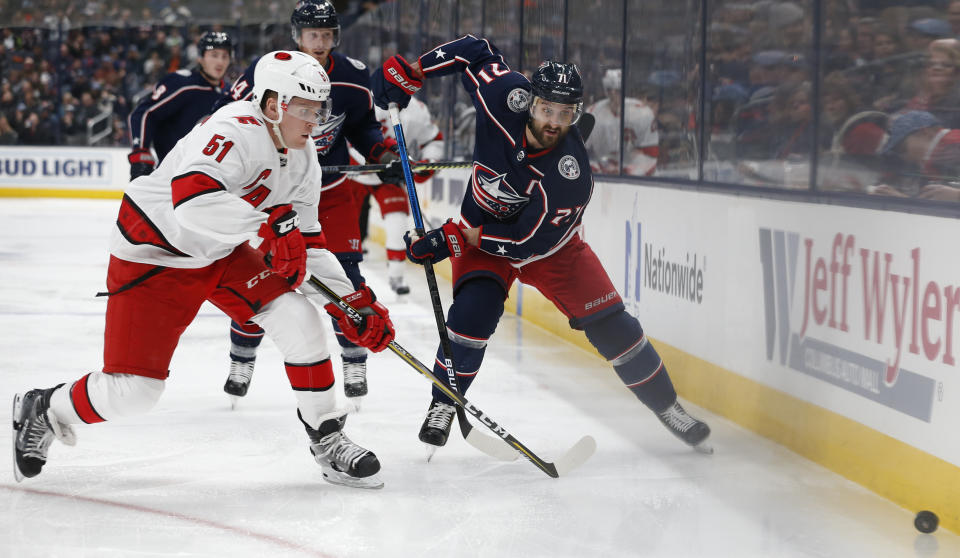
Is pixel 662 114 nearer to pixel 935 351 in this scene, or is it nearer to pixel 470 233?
pixel 470 233

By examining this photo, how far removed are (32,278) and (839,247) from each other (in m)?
5.28

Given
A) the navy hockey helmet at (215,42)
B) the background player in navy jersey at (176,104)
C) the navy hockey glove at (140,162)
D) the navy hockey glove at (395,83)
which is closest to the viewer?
the navy hockey glove at (395,83)

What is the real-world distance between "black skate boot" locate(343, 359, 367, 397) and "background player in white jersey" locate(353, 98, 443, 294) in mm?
2586

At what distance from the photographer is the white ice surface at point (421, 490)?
7.78 ft

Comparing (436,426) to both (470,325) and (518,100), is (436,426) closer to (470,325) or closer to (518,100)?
(470,325)

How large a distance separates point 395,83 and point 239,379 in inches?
41.4

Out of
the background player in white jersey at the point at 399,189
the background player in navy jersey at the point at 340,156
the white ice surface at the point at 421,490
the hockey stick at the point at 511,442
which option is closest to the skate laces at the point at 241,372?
the background player in navy jersey at the point at 340,156

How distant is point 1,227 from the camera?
9891 millimetres

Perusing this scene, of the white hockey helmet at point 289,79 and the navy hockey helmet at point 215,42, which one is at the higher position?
the navy hockey helmet at point 215,42

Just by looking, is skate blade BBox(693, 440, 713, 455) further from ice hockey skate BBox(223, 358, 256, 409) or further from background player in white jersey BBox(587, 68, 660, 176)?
background player in white jersey BBox(587, 68, 660, 176)

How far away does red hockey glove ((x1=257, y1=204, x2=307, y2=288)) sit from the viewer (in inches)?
97.6

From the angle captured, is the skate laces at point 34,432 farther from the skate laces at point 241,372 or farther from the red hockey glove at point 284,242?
the skate laces at point 241,372

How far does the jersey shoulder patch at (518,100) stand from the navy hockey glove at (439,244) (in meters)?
0.36

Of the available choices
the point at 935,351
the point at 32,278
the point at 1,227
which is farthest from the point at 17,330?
the point at 1,227
